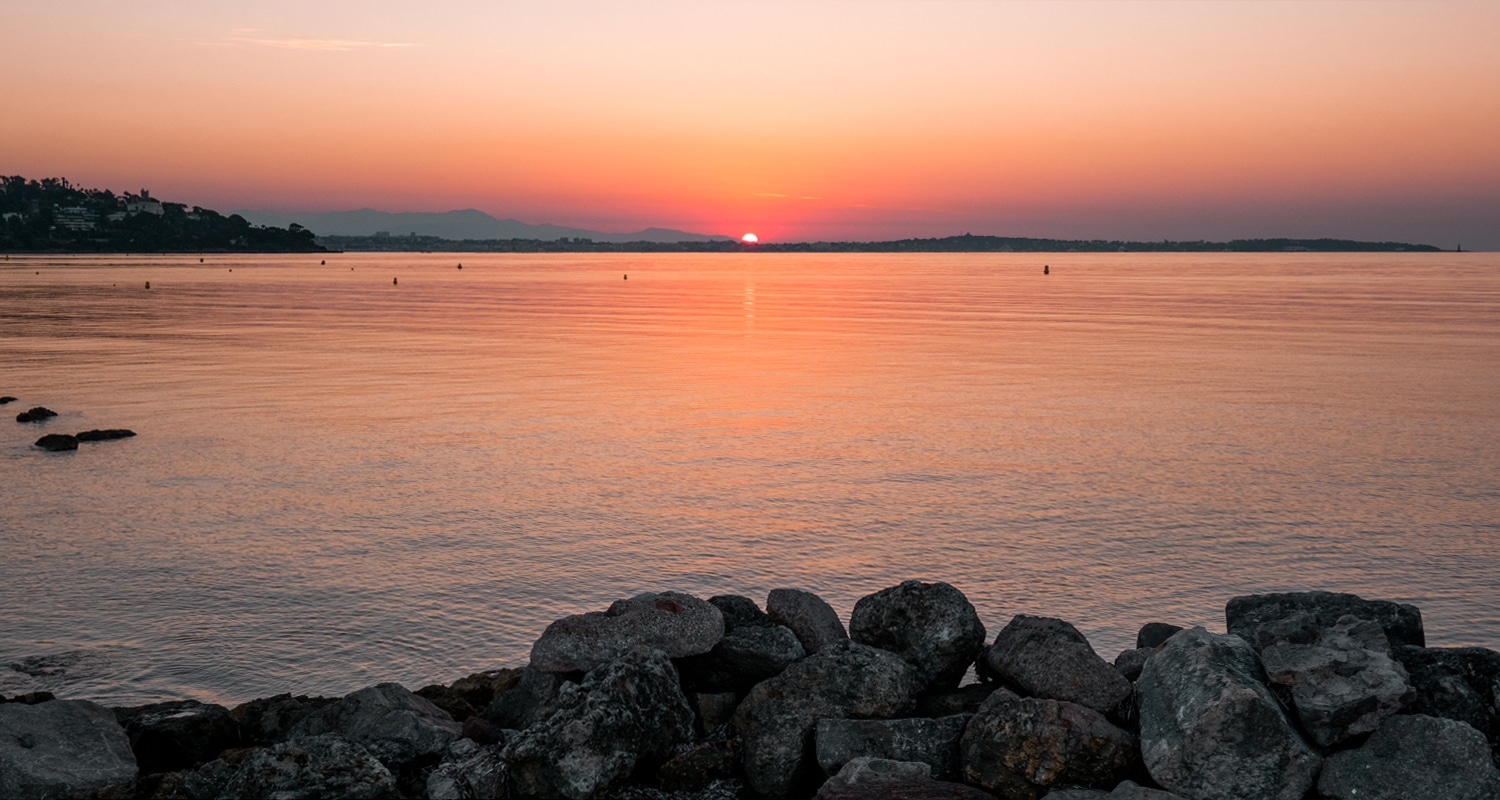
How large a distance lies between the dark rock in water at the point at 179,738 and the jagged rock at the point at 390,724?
1.85ft

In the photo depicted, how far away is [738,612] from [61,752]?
17.5ft

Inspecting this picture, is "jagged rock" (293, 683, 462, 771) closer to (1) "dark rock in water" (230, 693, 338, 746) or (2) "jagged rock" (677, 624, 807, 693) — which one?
(1) "dark rock in water" (230, 693, 338, 746)

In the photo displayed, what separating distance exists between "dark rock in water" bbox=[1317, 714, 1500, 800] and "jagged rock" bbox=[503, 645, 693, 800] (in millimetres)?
4432

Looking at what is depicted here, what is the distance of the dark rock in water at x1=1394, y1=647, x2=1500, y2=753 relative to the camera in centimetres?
786

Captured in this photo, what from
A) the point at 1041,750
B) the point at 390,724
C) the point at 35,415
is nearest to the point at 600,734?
the point at 390,724

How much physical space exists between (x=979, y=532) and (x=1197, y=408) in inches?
524

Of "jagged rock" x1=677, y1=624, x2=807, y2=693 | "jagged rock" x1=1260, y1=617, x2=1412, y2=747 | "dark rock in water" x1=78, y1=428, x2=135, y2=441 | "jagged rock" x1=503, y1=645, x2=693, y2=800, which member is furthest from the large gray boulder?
"dark rock in water" x1=78, y1=428, x2=135, y2=441

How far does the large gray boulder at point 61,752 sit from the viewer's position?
7.74 m

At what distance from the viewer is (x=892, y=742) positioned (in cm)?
812

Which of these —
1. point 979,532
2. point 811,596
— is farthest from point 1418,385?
point 811,596

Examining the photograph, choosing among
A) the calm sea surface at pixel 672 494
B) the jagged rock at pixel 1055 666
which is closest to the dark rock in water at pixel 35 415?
the calm sea surface at pixel 672 494

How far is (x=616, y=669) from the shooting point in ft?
27.0

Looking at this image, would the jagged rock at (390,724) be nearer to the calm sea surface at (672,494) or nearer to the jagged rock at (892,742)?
the calm sea surface at (672,494)

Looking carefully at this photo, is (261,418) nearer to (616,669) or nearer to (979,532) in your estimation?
(979,532)
